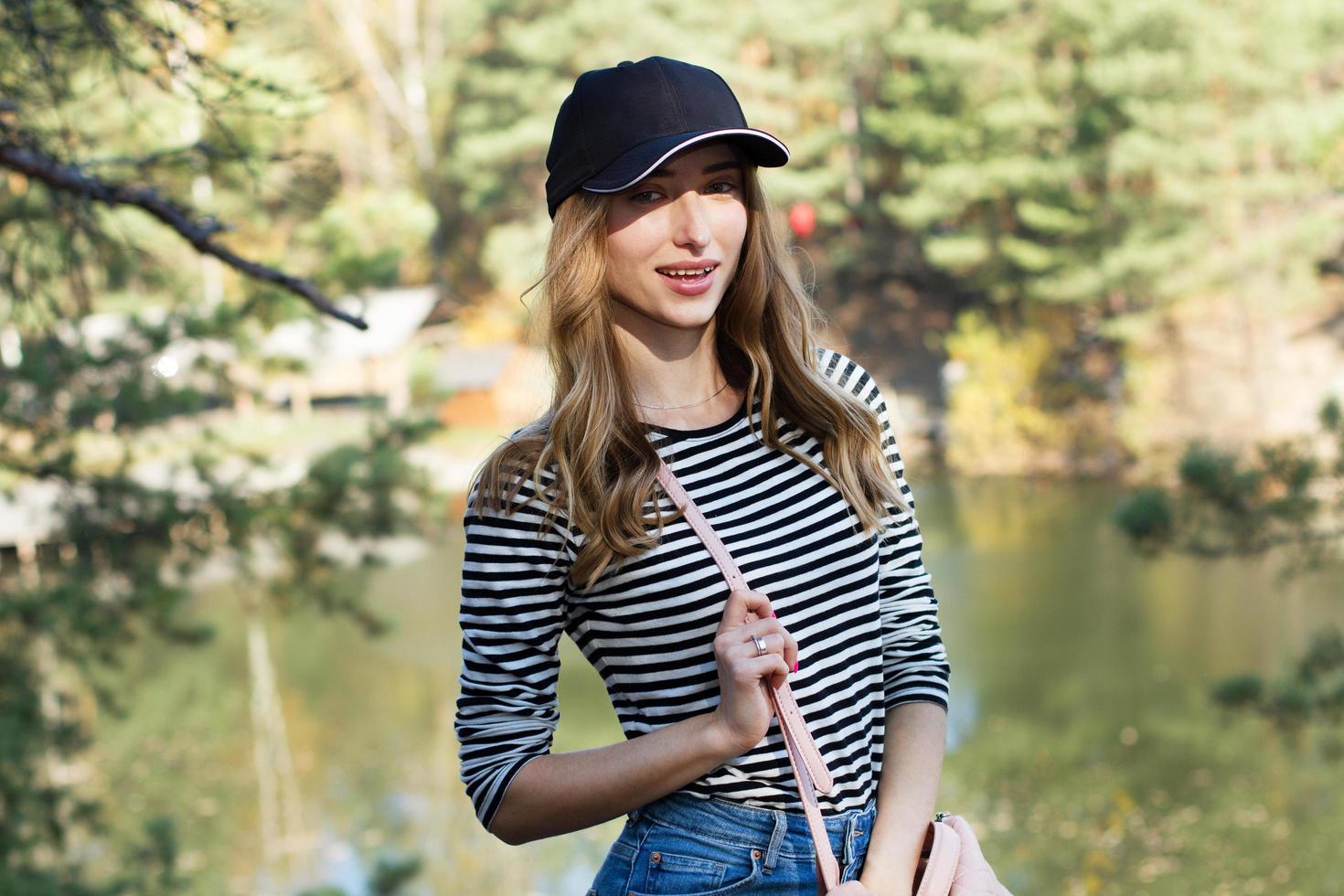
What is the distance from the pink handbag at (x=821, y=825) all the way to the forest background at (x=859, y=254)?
10.4 feet

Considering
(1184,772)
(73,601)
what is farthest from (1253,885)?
(73,601)

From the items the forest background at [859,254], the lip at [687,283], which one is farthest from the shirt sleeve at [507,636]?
the forest background at [859,254]

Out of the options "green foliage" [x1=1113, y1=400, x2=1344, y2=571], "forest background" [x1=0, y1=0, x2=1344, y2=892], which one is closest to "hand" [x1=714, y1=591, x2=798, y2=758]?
"forest background" [x1=0, y1=0, x2=1344, y2=892]

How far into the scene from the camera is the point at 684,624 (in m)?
1.08

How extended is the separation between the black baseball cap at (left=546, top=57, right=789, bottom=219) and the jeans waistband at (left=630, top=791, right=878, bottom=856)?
1.57 ft

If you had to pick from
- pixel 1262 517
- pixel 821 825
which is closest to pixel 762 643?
pixel 821 825

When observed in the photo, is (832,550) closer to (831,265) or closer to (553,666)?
(553,666)

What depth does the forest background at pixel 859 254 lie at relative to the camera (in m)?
5.66

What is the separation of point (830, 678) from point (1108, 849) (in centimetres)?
703

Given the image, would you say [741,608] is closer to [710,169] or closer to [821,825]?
[821,825]

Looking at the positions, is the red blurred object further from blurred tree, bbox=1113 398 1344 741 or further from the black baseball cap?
the black baseball cap

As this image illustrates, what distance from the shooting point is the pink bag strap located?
104cm

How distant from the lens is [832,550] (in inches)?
44.3

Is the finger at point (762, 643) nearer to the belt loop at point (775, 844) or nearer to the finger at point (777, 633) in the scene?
the finger at point (777, 633)
